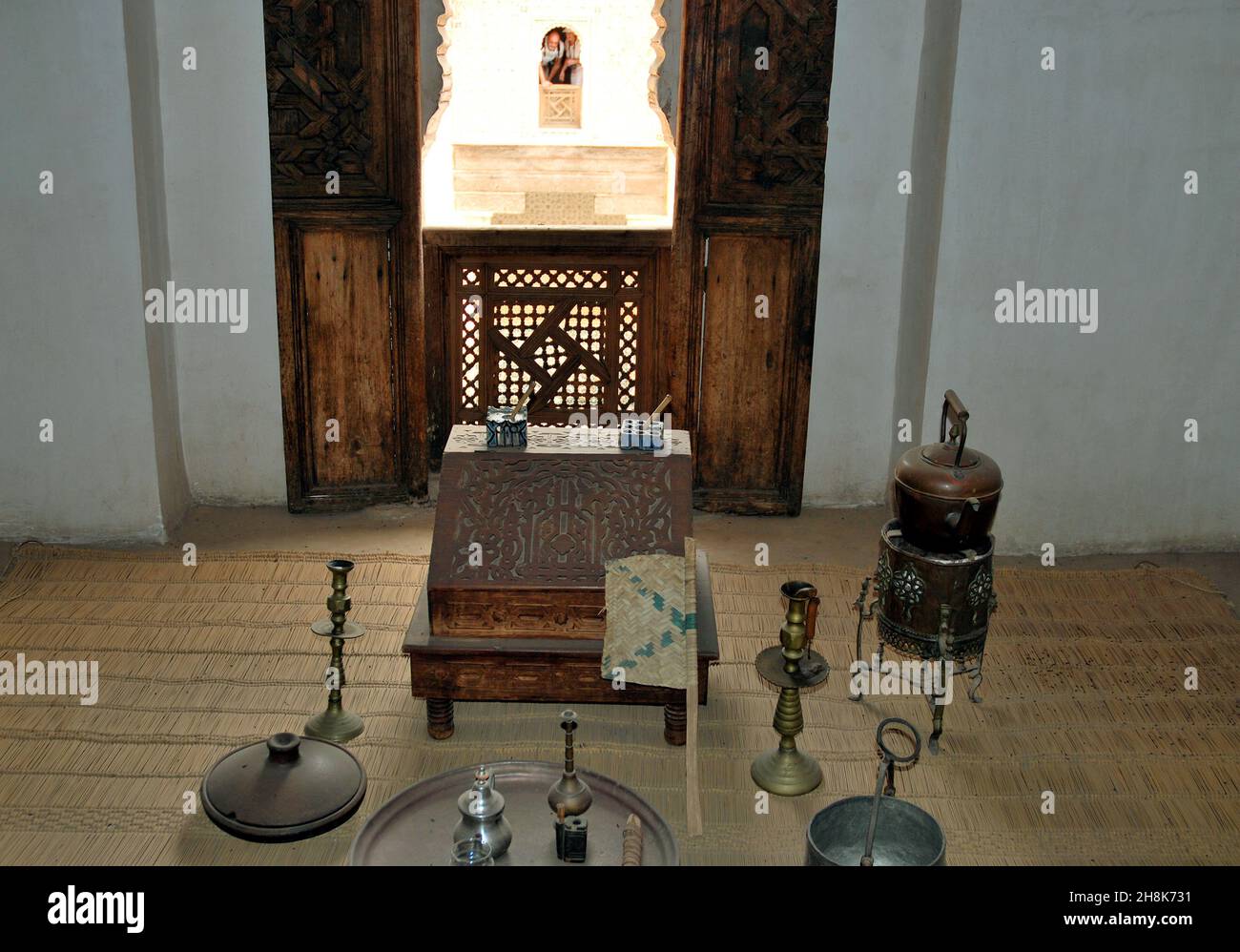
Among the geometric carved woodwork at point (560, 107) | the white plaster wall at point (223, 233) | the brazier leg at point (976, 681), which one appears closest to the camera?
the brazier leg at point (976, 681)

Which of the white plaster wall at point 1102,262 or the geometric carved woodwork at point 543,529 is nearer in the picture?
the geometric carved woodwork at point 543,529

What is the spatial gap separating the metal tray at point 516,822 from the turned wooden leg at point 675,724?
753mm

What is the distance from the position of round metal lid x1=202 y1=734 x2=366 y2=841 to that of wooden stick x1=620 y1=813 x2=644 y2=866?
0.91 metres

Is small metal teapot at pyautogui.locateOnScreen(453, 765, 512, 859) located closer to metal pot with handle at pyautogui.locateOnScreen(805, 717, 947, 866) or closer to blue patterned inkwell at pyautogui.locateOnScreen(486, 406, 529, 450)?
metal pot with handle at pyautogui.locateOnScreen(805, 717, 947, 866)

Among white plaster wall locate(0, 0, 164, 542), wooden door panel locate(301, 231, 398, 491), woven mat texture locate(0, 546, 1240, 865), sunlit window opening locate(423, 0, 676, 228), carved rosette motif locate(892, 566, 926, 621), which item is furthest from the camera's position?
sunlit window opening locate(423, 0, 676, 228)

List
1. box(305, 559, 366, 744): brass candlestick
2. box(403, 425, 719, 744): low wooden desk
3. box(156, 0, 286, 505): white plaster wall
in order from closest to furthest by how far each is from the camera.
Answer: box(403, 425, 719, 744): low wooden desk < box(305, 559, 366, 744): brass candlestick < box(156, 0, 286, 505): white plaster wall

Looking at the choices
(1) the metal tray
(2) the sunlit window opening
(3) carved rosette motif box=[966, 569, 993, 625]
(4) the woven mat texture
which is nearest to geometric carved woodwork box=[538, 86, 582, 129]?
(2) the sunlit window opening

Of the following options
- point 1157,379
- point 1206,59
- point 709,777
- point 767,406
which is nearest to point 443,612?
point 709,777

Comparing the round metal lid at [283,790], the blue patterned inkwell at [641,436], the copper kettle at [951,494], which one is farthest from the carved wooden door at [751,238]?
the round metal lid at [283,790]

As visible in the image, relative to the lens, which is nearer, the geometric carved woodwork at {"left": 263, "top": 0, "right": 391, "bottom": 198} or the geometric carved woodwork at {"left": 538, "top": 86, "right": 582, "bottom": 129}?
the geometric carved woodwork at {"left": 263, "top": 0, "right": 391, "bottom": 198}

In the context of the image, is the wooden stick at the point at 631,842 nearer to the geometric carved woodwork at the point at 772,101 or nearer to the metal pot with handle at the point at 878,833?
the metal pot with handle at the point at 878,833

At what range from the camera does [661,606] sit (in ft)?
15.3

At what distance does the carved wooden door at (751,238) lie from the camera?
631 cm

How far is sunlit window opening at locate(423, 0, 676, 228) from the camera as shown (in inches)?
414
